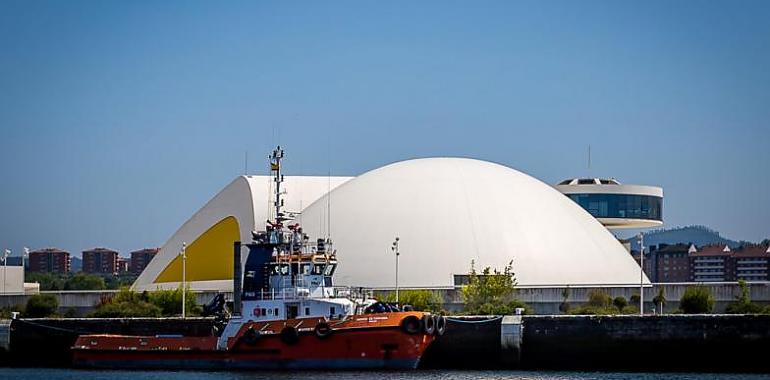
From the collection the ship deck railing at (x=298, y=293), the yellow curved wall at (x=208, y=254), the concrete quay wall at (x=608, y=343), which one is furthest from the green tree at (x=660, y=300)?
the yellow curved wall at (x=208, y=254)

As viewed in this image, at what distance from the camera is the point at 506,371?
167ft

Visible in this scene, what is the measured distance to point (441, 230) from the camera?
83.8 meters

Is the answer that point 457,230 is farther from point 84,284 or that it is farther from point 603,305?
point 84,284

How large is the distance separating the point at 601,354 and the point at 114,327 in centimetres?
1927

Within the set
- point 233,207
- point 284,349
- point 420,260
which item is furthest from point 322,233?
point 284,349

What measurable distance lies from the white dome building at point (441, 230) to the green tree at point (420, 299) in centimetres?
533

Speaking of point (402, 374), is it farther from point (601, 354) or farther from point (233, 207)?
point (233, 207)

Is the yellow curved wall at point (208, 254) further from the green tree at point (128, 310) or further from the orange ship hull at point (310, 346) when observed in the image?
the orange ship hull at point (310, 346)

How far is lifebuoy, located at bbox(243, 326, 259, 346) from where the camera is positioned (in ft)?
166

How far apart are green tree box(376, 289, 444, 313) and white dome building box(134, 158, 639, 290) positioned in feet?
17.5

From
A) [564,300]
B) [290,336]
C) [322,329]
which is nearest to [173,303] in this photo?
[564,300]

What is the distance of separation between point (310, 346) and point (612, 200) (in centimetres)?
9075

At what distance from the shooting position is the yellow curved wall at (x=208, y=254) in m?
92.9

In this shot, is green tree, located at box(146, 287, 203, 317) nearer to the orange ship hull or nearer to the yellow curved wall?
the orange ship hull
